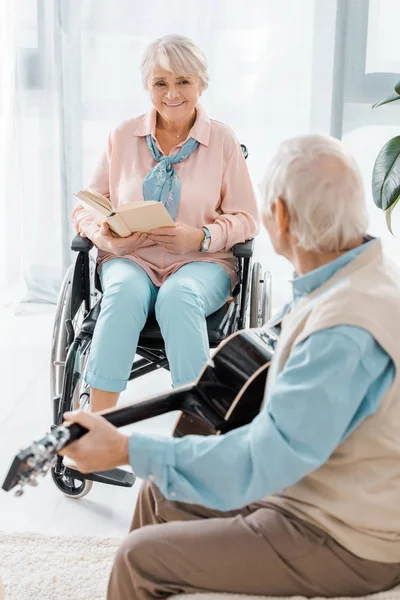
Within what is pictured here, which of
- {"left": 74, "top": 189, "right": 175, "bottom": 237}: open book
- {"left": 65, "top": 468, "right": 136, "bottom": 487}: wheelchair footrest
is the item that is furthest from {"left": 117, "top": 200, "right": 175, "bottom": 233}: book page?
{"left": 65, "top": 468, "right": 136, "bottom": 487}: wheelchair footrest

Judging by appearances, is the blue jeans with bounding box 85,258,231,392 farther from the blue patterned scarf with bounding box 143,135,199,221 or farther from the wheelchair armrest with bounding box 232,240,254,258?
the blue patterned scarf with bounding box 143,135,199,221

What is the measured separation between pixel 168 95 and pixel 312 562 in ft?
5.26

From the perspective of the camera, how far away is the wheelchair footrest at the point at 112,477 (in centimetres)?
220

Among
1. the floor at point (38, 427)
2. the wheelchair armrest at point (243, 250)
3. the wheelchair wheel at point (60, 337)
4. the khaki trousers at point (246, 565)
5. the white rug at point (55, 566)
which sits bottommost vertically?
the floor at point (38, 427)

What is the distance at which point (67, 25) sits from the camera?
3.63 m

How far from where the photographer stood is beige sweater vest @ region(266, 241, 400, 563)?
1145 millimetres

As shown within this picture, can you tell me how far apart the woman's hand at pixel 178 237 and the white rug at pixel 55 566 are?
2.58ft

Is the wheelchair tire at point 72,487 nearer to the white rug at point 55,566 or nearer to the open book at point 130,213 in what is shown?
the white rug at point 55,566

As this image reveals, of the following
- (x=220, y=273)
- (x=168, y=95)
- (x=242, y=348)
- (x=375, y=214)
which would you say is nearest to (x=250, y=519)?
(x=242, y=348)

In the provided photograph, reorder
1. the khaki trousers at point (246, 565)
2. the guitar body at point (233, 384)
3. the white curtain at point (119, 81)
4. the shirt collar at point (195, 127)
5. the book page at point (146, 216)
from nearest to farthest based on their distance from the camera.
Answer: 1. the khaki trousers at point (246, 565)
2. the guitar body at point (233, 384)
3. the book page at point (146, 216)
4. the shirt collar at point (195, 127)
5. the white curtain at point (119, 81)

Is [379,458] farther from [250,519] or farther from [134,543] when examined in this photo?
[134,543]

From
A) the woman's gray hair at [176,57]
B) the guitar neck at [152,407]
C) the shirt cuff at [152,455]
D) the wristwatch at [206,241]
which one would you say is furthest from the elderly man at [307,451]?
the woman's gray hair at [176,57]

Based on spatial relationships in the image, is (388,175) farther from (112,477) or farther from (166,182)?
(112,477)

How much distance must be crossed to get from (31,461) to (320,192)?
0.53 m
